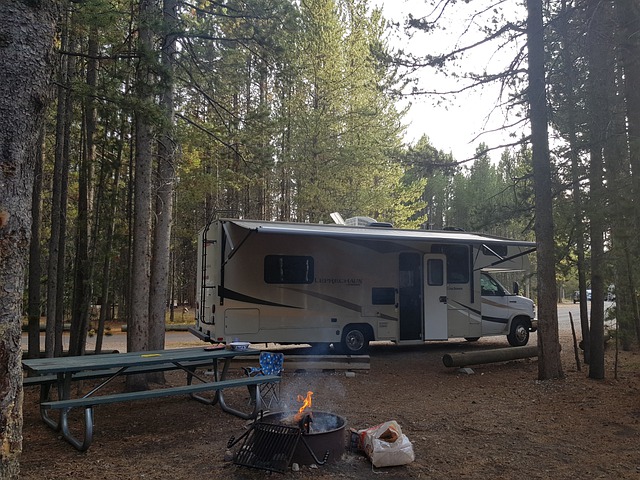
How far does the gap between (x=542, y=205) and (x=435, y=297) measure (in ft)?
11.2

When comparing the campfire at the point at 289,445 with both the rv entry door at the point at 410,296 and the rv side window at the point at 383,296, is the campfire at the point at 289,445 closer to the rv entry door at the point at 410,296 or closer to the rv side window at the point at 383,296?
the rv side window at the point at 383,296

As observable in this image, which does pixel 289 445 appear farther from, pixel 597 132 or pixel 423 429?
pixel 597 132

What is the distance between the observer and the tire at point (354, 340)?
10.2 metres

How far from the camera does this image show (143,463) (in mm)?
4355

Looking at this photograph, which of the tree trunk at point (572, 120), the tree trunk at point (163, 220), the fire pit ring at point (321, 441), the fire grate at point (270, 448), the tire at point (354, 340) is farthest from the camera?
the tire at point (354, 340)

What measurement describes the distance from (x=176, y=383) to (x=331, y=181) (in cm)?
1095

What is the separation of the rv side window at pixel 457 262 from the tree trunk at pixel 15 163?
362 inches

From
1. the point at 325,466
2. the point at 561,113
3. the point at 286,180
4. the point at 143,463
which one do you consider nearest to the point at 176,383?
the point at 143,463

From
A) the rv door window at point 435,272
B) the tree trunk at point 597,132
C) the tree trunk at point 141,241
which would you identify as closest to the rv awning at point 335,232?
the rv door window at point 435,272

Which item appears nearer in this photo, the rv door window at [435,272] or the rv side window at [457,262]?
the rv door window at [435,272]

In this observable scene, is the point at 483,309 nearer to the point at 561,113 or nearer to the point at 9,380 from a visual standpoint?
the point at 561,113

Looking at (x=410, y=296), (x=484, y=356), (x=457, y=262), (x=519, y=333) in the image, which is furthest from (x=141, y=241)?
(x=519, y=333)

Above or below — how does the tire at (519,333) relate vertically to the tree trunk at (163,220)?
below

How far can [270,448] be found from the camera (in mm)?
4082
